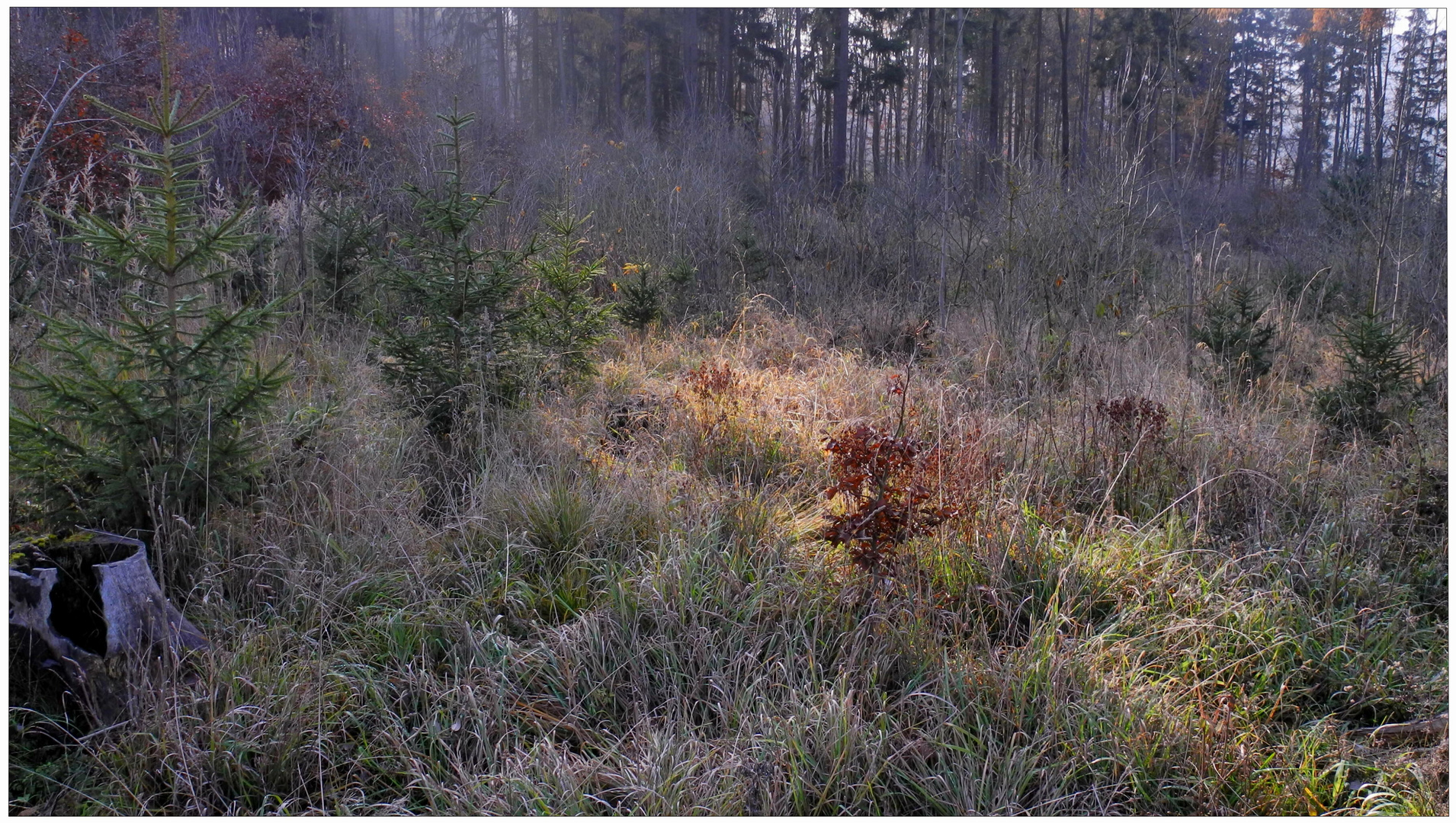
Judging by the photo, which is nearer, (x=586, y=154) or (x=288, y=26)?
(x=586, y=154)

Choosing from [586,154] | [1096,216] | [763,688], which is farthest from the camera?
[586,154]

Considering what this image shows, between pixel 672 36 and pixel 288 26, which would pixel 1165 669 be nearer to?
pixel 288 26

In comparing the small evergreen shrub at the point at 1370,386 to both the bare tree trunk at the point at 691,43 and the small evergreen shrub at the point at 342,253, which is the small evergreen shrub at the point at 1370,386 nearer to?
the small evergreen shrub at the point at 342,253

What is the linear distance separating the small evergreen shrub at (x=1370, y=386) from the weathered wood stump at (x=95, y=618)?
5.91 metres

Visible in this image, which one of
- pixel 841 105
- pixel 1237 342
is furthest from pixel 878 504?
pixel 841 105

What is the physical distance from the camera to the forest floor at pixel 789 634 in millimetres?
2338

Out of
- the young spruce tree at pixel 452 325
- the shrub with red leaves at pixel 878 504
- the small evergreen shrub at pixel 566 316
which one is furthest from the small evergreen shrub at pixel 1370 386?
the young spruce tree at pixel 452 325

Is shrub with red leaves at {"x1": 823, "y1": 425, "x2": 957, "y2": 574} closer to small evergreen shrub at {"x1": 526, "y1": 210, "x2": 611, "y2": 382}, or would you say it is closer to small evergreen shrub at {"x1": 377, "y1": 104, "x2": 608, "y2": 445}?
small evergreen shrub at {"x1": 377, "y1": 104, "x2": 608, "y2": 445}

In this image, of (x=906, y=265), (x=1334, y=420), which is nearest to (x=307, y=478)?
(x=1334, y=420)

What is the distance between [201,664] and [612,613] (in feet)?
4.19

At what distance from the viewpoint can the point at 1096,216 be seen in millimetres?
6609

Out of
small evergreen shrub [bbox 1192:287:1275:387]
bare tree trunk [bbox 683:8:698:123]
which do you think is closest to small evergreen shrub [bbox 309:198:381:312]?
small evergreen shrub [bbox 1192:287:1275:387]

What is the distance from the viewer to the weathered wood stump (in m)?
2.56

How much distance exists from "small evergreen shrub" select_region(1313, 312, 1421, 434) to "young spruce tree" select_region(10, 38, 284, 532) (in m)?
5.67
